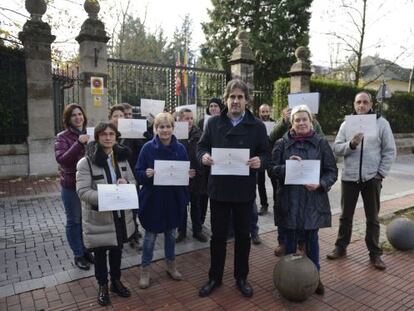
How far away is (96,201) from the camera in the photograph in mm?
3553

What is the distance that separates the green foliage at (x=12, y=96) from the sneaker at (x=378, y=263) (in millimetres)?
8806

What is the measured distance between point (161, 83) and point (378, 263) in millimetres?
9186

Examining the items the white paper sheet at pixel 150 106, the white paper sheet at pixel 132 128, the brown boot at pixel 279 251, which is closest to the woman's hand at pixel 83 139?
the white paper sheet at pixel 132 128

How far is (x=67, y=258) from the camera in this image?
489 centimetres

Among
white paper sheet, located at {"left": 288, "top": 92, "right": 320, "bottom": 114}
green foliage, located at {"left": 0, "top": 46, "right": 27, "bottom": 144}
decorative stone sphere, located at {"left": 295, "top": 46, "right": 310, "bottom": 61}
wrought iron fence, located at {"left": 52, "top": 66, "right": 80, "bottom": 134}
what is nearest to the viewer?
white paper sheet, located at {"left": 288, "top": 92, "right": 320, "bottom": 114}

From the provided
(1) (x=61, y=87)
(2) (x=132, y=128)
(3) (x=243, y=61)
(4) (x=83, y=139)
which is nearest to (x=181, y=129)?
(2) (x=132, y=128)

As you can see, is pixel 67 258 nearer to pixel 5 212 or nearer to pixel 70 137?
pixel 70 137

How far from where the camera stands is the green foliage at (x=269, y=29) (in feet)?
69.1

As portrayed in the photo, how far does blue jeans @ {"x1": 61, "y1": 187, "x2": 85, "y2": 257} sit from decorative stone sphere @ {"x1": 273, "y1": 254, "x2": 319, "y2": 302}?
2.44m

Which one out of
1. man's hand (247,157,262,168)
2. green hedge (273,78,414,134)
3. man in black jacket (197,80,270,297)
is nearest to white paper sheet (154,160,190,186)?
man in black jacket (197,80,270,297)

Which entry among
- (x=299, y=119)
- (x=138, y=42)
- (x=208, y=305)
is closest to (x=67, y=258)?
(x=208, y=305)

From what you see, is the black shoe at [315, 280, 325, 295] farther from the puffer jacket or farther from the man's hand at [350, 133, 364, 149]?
the man's hand at [350, 133, 364, 149]

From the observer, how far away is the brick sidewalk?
378 centimetres

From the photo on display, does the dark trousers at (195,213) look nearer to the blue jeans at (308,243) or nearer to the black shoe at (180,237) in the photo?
the black shoe at (180,237)
